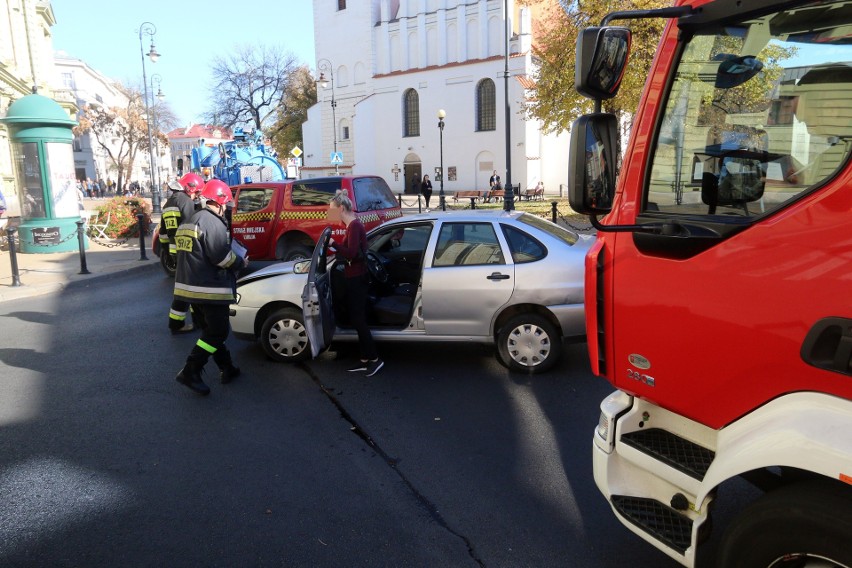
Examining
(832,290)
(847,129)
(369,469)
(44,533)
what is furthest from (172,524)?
(847,129)

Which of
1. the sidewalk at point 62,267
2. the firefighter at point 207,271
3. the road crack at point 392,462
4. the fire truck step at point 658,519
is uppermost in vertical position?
the firefighter at point 207,271

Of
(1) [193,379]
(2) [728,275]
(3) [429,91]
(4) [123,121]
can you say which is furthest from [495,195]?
(4) [123,121]

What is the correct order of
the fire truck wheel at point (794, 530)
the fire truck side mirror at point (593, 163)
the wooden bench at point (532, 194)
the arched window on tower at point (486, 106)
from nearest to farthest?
1. the fire truck wheel at point (794, 530)
2. the fire truck side mirror at point (593, 163)
3. the wooden bench at point (532, 194)
4. the arched window on tower at point (486, 106)

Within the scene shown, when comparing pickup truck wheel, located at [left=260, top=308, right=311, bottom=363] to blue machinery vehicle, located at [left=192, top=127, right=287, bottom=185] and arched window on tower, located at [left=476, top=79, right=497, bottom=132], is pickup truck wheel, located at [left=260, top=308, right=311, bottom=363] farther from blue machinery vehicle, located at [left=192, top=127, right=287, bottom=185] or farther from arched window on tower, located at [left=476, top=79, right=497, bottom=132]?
arched window on tower, located at [left=476, top=79, right=497, bottom=132]

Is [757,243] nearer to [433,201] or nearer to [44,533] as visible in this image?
[44,533]

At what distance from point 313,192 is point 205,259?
19.6 ft

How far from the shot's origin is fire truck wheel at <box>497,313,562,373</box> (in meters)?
5.77

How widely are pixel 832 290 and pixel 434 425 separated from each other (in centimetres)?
337

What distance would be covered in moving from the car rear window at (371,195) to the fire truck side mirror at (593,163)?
27.3 ft

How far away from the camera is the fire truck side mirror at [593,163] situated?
2.57 meters

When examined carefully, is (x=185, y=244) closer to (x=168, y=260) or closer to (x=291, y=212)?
(x=291, y=212)

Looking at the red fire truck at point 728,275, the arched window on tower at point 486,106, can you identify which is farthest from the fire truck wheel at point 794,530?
the arched window on tower at point 486,106

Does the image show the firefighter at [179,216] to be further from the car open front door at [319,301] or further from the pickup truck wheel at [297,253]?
the pickup truck wheel at [297,253]

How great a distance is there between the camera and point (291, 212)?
11.2 m
